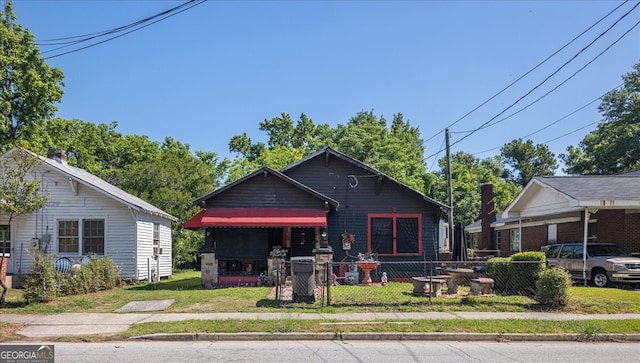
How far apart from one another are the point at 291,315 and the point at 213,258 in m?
7.47

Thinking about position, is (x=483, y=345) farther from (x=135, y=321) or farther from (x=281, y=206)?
(x=281, y=206)

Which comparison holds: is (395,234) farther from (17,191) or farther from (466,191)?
(466,191)

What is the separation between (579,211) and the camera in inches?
837

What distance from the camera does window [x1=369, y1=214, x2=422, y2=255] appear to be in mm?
21266

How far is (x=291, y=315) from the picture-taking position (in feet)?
38.5

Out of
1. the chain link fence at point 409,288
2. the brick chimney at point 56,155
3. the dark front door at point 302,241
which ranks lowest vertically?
the chain link fence at point 409,288

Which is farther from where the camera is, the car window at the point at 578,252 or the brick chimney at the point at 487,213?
the brick chimney at the point at 487,213

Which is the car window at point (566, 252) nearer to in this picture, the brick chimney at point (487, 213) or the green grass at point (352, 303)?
the green grass at point (352, 303)

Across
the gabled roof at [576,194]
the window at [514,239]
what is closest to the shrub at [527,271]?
the gabled roof at [576,194]

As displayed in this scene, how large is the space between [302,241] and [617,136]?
1354 inches

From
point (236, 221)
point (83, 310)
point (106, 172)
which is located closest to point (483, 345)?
point (83, 310)

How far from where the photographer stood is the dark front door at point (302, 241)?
21688mm

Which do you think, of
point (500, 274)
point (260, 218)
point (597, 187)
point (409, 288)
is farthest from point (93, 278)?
point (597, 187)

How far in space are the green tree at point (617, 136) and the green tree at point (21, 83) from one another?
143 ft
